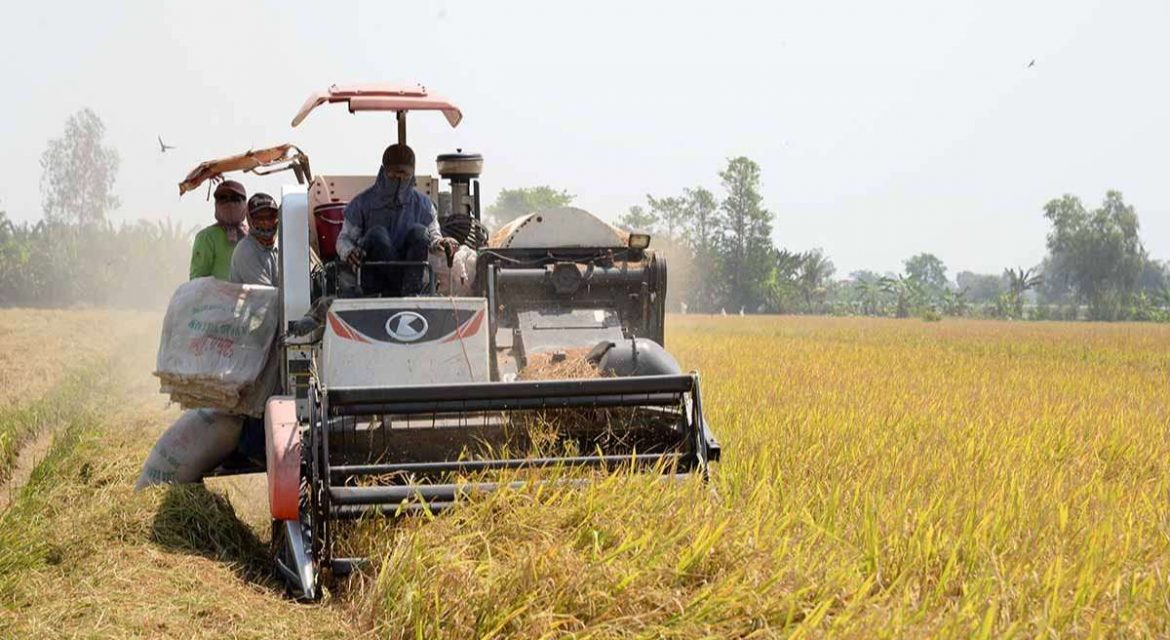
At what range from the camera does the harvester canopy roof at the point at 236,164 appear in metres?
7.75

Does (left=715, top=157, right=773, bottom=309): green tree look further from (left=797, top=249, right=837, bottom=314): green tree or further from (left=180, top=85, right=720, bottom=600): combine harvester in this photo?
(left=180, top=85, right=720, bottom=600): combine harvester

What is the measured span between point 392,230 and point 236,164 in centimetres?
162

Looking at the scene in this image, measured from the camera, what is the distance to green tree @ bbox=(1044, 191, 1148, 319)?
87812mm

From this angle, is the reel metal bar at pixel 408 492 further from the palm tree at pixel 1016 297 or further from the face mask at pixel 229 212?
the palm tree at pixel 1016 297

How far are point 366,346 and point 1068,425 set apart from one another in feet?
18.3

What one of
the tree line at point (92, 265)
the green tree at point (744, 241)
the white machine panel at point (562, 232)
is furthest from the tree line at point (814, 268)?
the white machine panel at point (562, 232)

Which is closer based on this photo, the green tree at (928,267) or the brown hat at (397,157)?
the brown hat at (397,157)

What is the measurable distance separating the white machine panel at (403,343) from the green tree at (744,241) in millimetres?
70901

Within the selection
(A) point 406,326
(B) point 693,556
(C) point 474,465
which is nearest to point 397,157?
(A) point 406,326

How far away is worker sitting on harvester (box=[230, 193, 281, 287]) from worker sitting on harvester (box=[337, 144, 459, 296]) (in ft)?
3.74

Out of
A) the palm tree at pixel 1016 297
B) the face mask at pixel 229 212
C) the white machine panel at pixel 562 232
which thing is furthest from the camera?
the palm tree at pixel 1016 297

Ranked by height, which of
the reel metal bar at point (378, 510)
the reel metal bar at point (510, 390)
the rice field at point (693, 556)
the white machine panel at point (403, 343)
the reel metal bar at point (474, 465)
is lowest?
the rice field at point (693, 556)

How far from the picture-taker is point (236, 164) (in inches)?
307

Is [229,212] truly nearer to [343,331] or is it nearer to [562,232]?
[562,232]
